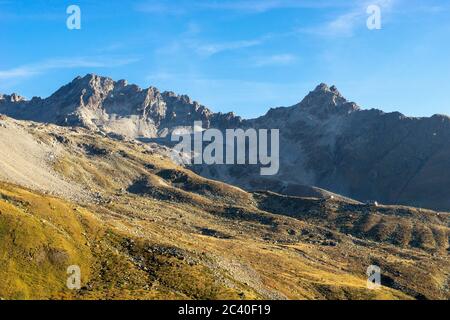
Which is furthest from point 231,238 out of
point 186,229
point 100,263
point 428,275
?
point 100,263

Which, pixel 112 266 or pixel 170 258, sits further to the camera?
pixel 170 258

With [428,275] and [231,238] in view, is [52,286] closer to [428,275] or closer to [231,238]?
[231,238]

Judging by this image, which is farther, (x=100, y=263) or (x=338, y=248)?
(x=338, y=248)

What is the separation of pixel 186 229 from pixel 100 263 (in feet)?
252

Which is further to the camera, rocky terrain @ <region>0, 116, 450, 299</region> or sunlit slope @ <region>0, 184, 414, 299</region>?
rocky terrain @ <region>0, 116, 450, 299</region>

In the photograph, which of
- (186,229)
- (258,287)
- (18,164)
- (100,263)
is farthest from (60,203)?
(18,164)

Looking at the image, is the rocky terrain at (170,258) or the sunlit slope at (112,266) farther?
the rocky terrain at (170,258)

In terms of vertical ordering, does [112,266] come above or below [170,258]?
above

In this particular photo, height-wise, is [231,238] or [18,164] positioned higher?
[18,164]

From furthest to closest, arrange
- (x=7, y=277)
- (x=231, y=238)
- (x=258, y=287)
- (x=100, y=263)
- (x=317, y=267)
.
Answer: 1. (x=231, y=238)
2. (x=317, y=267)
3. (x=258, y=287)
4. (x=100, y=263)
5. (x=7, y=277)
